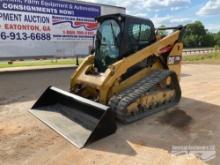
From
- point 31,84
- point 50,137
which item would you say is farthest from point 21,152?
point 31,84

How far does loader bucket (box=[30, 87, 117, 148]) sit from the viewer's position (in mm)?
4812

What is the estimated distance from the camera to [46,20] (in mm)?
14586

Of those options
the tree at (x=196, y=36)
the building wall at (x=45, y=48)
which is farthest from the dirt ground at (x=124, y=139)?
the tree at (x=196, y=36)

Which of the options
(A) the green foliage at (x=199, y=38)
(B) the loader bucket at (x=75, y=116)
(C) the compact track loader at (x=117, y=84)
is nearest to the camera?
(B) the loader bucket at (x=75, y=116)

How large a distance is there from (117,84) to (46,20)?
9.79 meters

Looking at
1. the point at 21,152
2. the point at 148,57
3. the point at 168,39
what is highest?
the point at 168,39

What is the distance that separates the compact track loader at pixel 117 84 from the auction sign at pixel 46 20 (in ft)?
24.7

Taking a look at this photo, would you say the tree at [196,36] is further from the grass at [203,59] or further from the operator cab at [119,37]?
the operator cab at [119,37]

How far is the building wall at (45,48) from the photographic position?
13.4 meters

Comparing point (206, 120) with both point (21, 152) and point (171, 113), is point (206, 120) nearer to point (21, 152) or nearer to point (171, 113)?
point (171, 113)

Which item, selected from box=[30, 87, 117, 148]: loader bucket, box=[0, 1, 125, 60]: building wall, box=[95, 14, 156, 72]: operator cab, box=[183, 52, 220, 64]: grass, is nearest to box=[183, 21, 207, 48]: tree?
box=[183, 52, 220, 64]: grass

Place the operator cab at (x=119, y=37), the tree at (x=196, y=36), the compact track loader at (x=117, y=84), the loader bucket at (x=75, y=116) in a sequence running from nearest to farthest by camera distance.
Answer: the loader bucket at (x=75, y=116)
the compact track loader at (x=117, y=84)
the operator cab at (x=119, y=37)
the tree at (x=196, y=36)

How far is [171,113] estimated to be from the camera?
6586 mm

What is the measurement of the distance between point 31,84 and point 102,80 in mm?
6006
